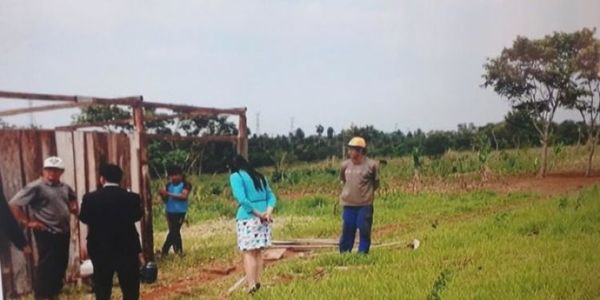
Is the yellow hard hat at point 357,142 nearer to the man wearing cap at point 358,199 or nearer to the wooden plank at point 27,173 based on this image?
the man wearing cap at point 358,199

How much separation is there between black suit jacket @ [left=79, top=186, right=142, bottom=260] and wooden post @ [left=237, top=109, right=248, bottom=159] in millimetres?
472

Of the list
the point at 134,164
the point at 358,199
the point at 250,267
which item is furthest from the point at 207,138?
the point at 358,199

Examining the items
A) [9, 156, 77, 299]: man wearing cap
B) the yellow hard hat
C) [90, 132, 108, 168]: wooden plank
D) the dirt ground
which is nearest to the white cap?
[9, 156, 77, 299]: man wearing cap

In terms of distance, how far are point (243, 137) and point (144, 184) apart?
66cm

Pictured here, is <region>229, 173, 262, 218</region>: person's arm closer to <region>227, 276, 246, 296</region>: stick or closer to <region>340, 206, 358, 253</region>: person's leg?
<region>227, 276, 246, 296</region>: stick

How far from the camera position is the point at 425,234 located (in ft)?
11.8

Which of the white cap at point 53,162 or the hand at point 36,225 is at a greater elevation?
the white cap at point 53,162

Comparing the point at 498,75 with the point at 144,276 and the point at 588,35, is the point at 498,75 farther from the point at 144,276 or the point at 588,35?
the point at 144,276

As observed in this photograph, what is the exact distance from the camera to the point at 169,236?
11.5ft

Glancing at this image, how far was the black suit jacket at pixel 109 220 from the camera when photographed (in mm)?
2807

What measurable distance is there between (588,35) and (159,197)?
6.75ft

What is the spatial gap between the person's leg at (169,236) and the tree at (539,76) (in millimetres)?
1578

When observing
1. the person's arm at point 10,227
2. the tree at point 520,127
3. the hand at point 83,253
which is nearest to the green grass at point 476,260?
the tree at point 520,127

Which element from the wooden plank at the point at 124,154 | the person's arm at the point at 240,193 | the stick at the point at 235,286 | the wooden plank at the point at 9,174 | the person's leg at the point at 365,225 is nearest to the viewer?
the wooden plank at the point at 9,174
